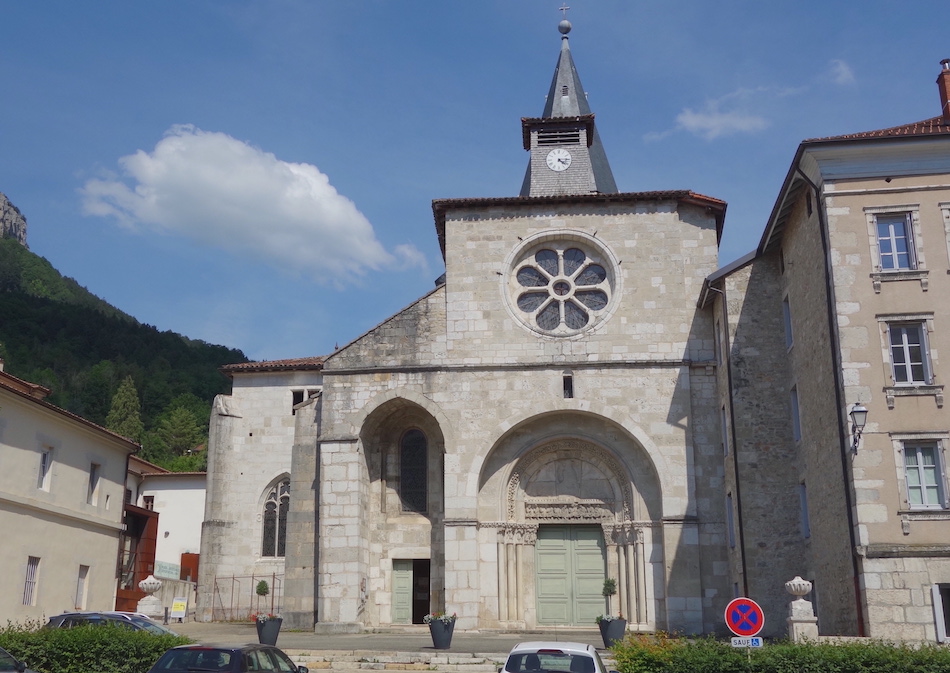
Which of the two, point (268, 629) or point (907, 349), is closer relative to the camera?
point (907, 349)

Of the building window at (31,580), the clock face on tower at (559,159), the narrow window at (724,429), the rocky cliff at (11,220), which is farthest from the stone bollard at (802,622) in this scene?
the rocky cliff at (11,220)

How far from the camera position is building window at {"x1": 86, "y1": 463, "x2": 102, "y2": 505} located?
2903 centimetres

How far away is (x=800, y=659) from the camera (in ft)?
43.0

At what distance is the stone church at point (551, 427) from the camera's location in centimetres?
2478

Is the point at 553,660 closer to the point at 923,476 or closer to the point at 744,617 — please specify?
the point at 744,617

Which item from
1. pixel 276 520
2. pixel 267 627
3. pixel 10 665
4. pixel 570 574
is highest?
pixel 276 520

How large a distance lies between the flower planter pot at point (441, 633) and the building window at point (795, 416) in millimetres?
9270

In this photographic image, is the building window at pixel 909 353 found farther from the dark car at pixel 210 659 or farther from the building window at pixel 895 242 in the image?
the dark car at pixel 210 659

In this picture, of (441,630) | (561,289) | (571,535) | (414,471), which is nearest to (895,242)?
(561,289)

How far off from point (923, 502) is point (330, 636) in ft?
47.6

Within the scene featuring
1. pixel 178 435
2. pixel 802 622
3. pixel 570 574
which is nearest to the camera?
pixel 802 622

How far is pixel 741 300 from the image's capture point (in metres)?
24.3

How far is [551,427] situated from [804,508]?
7.33 metres

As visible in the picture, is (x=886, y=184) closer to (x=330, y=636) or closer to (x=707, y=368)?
(x=707, y=368)
